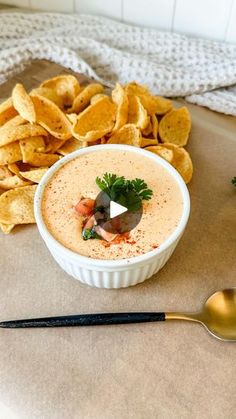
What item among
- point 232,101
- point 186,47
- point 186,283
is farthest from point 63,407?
point 186,47

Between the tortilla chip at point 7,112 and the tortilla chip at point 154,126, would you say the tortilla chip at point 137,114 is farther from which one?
the tortilla chip at point 7,112

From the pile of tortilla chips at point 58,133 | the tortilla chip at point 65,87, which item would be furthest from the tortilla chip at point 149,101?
the tortilla chip at point 65,87

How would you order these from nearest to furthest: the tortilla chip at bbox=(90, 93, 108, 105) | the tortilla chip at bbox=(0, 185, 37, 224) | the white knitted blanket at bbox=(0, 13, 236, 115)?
1. the tortilla chip at bbox=(0, 185, 37, 224)
2. the tortilla chip at bbox=(90, 93, 108, 105)
3. the white knitted blanket at bbox=(0, 13, 236, 115)

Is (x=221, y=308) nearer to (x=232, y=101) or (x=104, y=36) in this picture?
(x=232, y=101)

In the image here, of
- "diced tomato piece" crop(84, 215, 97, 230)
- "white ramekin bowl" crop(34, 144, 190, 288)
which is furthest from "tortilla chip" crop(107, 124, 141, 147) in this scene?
"diced tomato piece" crop(84, 215, 97, 230)

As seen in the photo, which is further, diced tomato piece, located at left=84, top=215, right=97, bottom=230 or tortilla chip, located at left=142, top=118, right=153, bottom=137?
tortilla chip, located at left=142, top=118, right=153, bottom=137

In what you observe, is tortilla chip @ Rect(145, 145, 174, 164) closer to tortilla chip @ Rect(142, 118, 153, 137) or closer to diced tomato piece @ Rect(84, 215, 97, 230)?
tortilla chip @ Rect(142, 118, 153, 137)

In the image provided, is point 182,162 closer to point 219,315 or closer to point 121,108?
point 121,108
